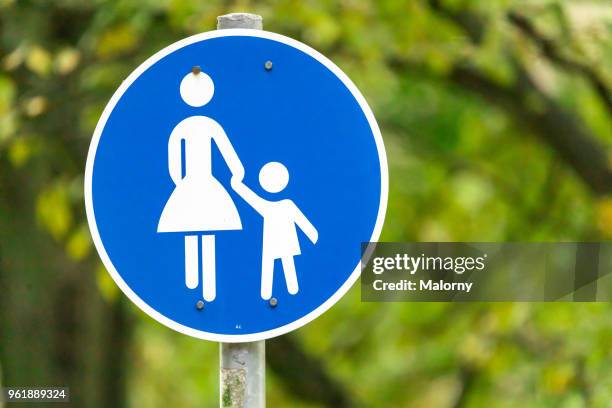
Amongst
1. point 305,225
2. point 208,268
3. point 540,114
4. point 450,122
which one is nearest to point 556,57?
point 540,114

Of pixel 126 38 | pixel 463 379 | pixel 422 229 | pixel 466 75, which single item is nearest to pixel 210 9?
pixel 126 38

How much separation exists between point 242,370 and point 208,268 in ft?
0.68

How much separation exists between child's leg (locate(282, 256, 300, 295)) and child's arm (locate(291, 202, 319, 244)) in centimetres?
6

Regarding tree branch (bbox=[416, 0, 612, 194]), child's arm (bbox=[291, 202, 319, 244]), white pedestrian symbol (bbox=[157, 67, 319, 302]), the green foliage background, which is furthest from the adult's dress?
tree branch (bbox=[416, 0, 612, 194])

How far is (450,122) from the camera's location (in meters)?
7.37

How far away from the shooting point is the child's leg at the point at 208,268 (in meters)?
2.20

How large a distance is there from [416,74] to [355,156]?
12.7 ft

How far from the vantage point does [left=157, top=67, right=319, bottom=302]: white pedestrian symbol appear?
219 centimetres

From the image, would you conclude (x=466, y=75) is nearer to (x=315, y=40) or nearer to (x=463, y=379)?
(x=315, y=40)

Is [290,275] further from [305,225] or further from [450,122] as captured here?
[450,122]

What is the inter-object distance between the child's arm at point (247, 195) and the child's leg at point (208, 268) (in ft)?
0.32

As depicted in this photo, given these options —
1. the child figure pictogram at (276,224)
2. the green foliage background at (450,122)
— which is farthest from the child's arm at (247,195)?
the green foliage background at (450,122)

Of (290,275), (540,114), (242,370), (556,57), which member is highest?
(556,57)

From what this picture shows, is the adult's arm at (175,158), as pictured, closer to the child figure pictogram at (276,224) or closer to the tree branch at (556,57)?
the child figure pictogram at (276,224)
